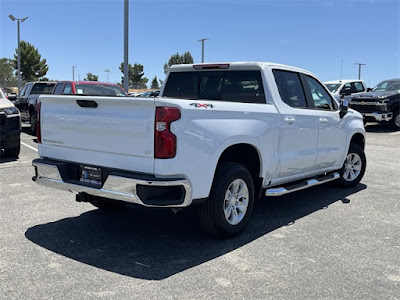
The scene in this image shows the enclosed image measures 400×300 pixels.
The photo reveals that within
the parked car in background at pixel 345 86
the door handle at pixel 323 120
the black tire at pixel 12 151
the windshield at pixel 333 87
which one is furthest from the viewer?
the windshield at pixel 333 87

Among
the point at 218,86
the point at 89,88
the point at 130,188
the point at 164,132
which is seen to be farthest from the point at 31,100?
the point at 164,132

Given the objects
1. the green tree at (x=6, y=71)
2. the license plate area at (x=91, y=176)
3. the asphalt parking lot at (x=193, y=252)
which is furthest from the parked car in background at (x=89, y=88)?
the green tree at (x=6, y=71)

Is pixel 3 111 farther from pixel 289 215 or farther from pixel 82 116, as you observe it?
pixel 289 215

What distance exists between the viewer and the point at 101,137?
393 centimetres

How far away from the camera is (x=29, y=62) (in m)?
64.5

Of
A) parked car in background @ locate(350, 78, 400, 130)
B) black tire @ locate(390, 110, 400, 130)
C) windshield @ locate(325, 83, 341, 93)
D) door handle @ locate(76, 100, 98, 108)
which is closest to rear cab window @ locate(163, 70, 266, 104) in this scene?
door handle @ locate(76, 100, 98, 108)

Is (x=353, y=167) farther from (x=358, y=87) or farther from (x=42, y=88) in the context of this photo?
(x=358, y=87)

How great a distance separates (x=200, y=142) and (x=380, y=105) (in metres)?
13.4

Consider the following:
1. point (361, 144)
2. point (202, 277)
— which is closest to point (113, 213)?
→ point (202, 277)

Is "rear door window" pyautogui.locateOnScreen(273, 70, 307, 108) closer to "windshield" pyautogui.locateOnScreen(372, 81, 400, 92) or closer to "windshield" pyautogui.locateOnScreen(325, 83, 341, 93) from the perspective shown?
"windshield" pyautogui.locateOnScreen(372, 81, 400, 92)

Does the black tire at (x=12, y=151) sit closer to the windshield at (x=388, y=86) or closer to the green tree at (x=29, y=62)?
the windshield at (x=388, y=86)

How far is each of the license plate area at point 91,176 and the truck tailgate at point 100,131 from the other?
0.21 ft

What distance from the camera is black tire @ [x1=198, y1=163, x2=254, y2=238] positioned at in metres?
4.04

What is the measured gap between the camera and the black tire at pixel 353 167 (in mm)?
6770
